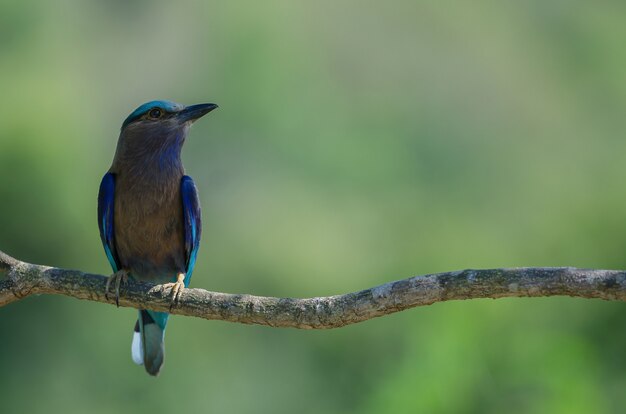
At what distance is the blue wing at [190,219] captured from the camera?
7.37 meters

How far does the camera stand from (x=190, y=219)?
7.36 metres

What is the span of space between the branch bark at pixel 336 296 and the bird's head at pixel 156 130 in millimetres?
1524

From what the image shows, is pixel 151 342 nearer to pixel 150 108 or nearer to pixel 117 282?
pixel 117 282

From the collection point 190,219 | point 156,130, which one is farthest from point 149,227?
point 156,130

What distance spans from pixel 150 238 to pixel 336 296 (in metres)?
2.23

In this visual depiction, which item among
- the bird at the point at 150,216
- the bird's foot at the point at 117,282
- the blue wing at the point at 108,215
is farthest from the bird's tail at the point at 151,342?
the bird's foot at the point at 117,282

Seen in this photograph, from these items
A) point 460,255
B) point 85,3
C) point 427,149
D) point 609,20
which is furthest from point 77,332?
point 609,20

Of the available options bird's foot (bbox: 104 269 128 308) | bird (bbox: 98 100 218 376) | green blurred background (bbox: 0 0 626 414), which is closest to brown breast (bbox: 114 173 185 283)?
bird (bbox: 98 100 218 376)

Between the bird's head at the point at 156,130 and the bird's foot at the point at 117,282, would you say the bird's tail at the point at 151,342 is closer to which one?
the bird's head at the point at 156,130

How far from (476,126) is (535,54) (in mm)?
3990

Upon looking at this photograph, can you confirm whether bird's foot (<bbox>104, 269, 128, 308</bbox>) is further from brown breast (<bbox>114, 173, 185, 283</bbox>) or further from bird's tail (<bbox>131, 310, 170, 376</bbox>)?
bird's tail (<bbox>131, 310, 170, 376</bbox>)

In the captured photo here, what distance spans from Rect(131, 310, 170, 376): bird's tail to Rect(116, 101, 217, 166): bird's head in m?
1.17

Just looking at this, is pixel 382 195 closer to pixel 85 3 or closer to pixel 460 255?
pixel 460 255

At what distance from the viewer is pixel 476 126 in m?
30.4
